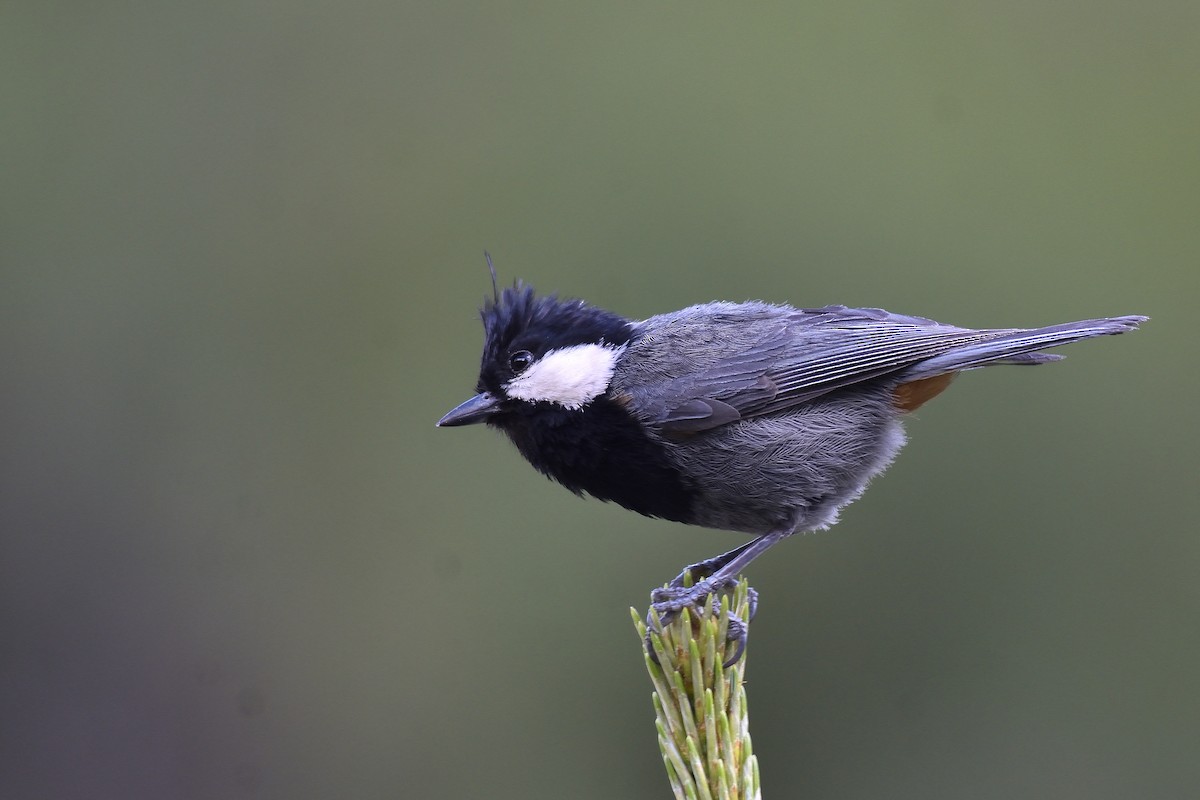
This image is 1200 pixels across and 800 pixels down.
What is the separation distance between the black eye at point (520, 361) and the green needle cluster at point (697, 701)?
1.18m

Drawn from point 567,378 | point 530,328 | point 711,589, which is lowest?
point 711,589

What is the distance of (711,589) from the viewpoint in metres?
3.08

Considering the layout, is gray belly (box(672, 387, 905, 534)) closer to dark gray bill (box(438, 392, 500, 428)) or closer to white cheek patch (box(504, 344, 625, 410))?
white cheek patch (box(504, 344, 625, 410))

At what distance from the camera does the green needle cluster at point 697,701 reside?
249 cm

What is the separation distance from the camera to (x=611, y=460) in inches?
135

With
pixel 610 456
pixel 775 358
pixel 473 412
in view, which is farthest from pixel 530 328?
pixel 775 358

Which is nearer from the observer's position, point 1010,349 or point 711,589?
point 711,589

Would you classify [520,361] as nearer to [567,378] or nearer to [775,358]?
[567,378]

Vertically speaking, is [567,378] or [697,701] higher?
[567,378]

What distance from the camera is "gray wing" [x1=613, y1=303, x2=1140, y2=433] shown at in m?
3.46

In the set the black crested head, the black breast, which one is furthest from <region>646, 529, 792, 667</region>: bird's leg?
the black crested head

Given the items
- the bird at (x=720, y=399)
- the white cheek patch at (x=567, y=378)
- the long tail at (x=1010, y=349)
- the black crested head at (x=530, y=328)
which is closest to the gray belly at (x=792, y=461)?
the bird at (x=720, y=399)

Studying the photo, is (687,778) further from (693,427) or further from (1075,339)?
(1075,339)

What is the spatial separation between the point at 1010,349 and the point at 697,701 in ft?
5.58
